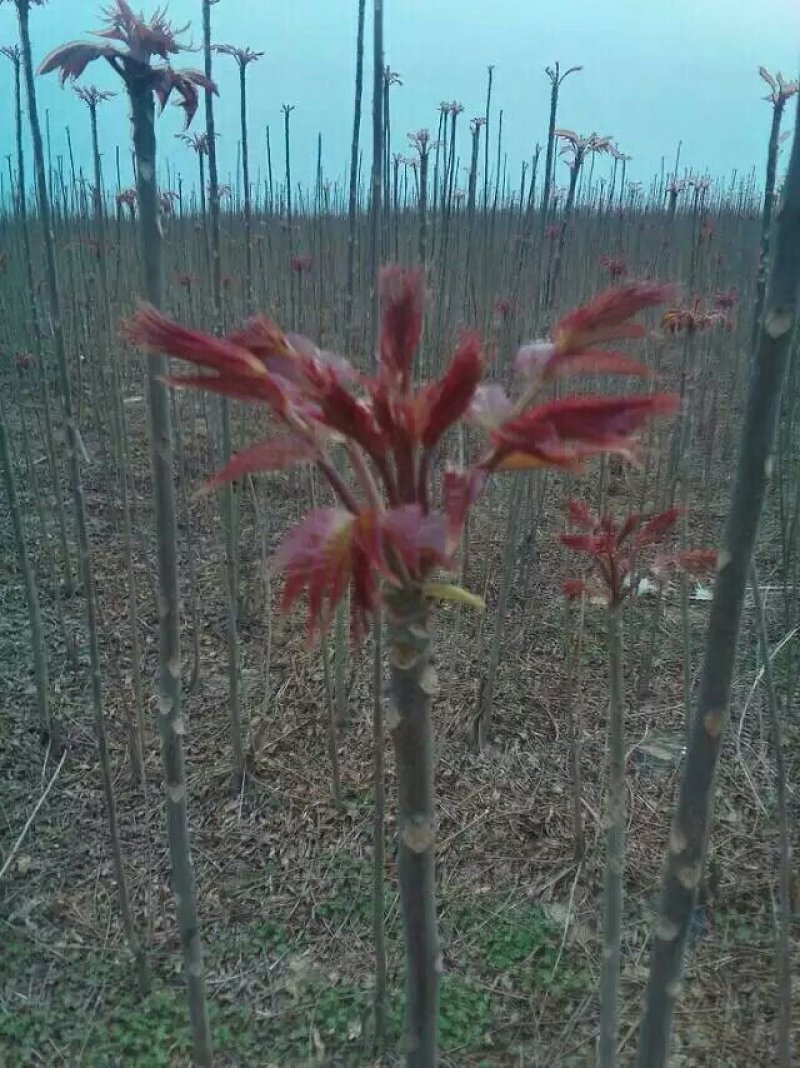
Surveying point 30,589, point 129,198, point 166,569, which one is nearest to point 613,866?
point 166,569

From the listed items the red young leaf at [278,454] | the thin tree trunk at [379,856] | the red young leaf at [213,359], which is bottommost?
the thin tree trunk at [379,856]

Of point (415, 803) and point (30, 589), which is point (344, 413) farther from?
point (30, 589)

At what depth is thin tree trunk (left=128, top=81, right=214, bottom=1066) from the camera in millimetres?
887

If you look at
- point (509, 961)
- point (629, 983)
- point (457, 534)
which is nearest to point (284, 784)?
point (509, 961)

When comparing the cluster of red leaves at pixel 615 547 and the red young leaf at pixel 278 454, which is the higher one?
the red young leaf at pixel 278 454

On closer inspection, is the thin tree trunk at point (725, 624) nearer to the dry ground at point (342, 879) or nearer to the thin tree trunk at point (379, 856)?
the thin tree trunk at point (379, 856)

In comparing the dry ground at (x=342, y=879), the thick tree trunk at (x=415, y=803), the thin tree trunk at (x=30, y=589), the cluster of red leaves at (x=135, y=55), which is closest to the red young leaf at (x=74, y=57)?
the cluster of red leaves at (x=135, y=55)

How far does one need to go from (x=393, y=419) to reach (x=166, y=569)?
2.14 ft

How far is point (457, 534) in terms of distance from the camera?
429 mm

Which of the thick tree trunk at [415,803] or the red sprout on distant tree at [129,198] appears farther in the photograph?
the red sprout on distant tree at [129,198]

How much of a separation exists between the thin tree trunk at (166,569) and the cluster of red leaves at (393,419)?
0.41m

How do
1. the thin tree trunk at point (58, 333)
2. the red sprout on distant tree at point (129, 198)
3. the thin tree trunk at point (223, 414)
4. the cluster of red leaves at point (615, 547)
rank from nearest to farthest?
the cluster of red leaves at point (615, 547) < the thin tree trunk at point (58, 333) < the thin tree trunk at point (223, 414) < the red sprout on distant tree at point (129, 198)

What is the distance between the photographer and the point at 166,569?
3.27ft

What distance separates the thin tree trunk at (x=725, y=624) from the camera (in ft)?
2.03
